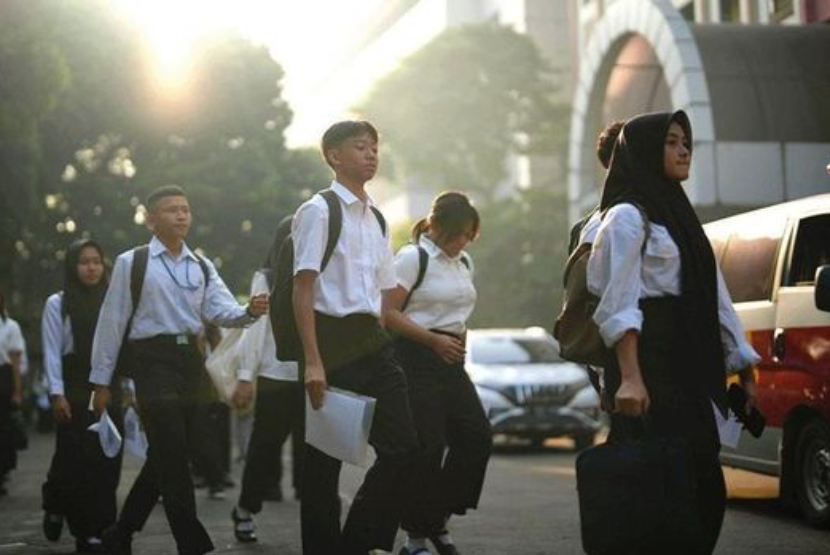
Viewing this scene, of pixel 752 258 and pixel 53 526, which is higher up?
pixel 752 258

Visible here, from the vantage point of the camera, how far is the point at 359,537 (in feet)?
20.8

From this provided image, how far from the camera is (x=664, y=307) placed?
5.39 meters

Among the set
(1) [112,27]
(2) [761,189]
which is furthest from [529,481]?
(1) [112,27]

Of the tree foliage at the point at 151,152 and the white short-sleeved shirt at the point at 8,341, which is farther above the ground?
the tree foliage at the point at 151,152

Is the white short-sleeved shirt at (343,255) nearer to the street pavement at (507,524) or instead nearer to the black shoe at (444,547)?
the black shoe at (444,547)

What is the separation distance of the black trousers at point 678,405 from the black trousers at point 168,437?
2596mm

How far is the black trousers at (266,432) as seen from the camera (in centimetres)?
882

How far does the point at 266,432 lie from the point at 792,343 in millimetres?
3045

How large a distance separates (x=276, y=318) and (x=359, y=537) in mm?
909

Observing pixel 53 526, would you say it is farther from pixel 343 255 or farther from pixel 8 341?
pixel 8 341

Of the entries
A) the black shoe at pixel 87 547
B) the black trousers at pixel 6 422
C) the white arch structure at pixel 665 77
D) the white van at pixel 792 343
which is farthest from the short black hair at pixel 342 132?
the white arch structure at pixel 665 77

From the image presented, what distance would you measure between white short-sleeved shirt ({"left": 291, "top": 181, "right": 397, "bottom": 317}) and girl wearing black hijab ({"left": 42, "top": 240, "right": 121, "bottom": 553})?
295cm

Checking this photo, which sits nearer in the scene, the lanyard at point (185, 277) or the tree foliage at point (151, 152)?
the lanyard at point (185, 277)

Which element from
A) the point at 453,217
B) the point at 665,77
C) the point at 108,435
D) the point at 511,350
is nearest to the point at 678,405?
the point at 453,217
